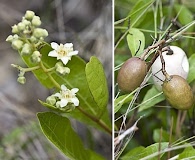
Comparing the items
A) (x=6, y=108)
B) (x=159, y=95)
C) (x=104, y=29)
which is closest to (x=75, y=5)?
(x=104, y=29)

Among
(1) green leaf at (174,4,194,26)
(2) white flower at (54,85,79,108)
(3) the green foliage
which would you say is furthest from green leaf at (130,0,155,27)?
(2) white flower at (54,85,79,108)

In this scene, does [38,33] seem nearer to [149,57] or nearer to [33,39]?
[33,39]

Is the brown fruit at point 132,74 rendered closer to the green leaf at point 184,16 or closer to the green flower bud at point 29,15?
the green flower bud at point 29,15

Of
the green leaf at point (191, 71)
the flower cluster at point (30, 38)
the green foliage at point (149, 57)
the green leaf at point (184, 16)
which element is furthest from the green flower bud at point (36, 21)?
the green leaf at point (184, 16)

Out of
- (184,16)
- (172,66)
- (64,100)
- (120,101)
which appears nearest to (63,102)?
(64,100)

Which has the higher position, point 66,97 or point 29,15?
point 29,15

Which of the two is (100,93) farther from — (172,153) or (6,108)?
(6,108)
